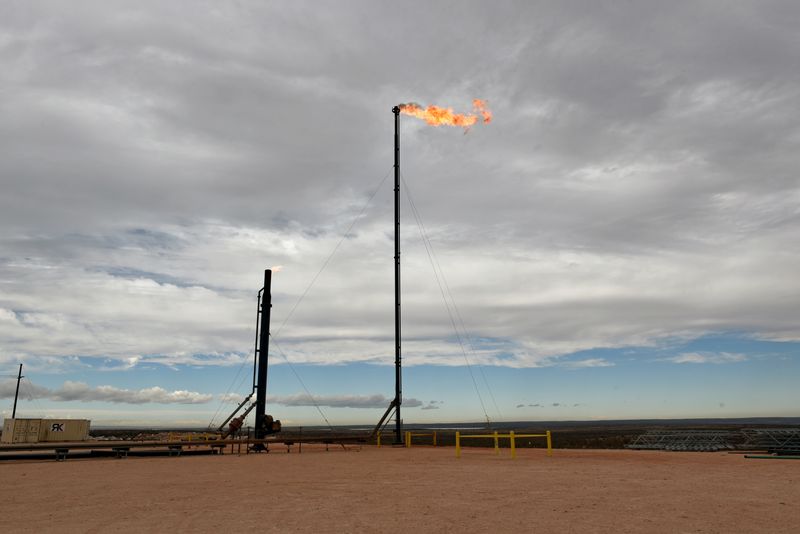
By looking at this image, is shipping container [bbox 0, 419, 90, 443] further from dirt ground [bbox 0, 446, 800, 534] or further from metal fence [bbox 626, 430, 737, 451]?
metal fence [bbox 626, 430, 737, 451]

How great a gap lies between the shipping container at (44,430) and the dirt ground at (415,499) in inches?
1469

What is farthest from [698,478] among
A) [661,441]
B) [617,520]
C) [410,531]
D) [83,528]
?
[661,441]

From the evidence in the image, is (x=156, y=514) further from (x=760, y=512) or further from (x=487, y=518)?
(x=760, y=512)

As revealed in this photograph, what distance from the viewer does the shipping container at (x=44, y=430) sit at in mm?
51781

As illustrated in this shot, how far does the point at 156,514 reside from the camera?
1191 centimetres

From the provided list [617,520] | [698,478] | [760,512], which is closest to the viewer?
[617,520]

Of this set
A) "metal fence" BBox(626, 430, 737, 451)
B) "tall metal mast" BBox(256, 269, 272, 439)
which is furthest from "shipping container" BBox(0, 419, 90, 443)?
"metal fence" BBox(626, 430, 737, 451)

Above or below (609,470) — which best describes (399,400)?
above

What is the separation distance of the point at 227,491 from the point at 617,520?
10.2 metres

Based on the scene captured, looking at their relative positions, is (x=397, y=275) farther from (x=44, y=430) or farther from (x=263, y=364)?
(x=44, y=430)

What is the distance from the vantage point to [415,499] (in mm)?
13469

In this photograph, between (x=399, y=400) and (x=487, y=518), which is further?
(x=399, y=400)

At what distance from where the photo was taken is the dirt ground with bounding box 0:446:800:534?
10500 millimetres

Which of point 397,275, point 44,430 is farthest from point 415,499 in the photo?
point 44,430
